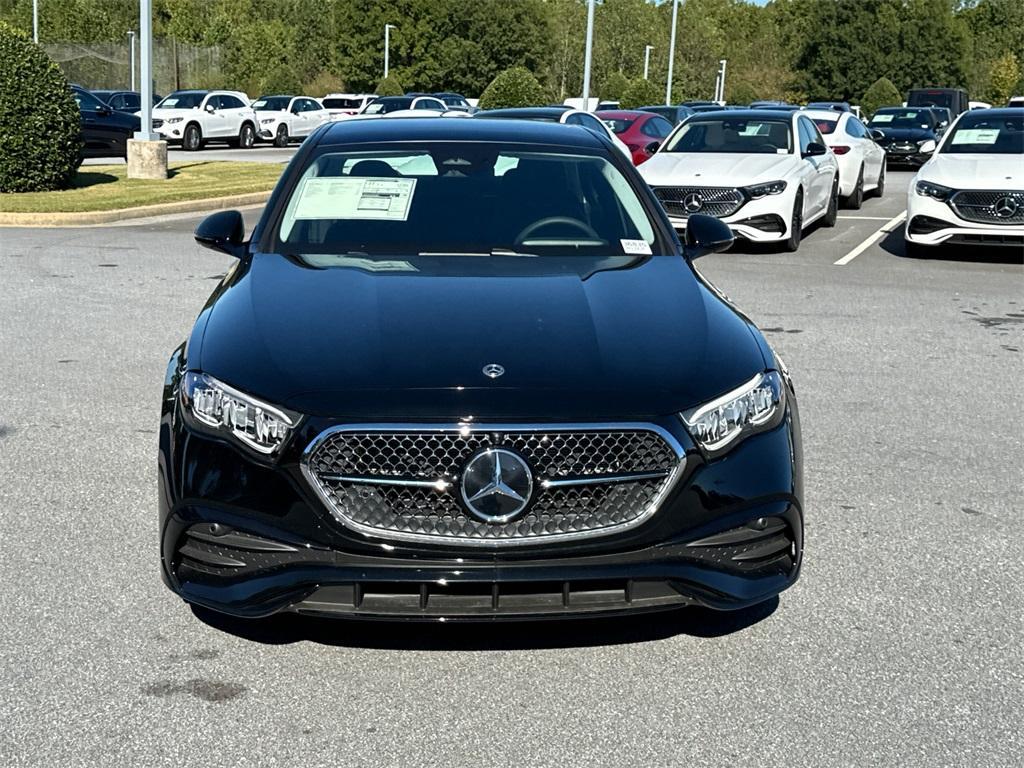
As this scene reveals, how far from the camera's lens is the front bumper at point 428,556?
3.60m

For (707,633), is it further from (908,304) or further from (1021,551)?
(908,304)

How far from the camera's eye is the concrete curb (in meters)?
16.3

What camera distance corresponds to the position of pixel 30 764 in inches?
130

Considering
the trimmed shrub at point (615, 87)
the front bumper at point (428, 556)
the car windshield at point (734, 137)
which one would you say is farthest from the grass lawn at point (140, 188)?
the trimmed shrub at point (615, 87)

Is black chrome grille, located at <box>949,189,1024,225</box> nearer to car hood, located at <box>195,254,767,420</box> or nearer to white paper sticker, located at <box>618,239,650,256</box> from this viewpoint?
white paper sticker, located at <box>618,239,650,256</box>

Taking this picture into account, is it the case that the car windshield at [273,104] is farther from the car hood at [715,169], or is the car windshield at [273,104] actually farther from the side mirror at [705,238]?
the side mirror at [705,238]

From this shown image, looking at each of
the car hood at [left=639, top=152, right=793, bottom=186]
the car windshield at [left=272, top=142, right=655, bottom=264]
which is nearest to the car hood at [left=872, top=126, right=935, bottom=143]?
the car hood at [left=639, top=152, right=793, bottom=186]

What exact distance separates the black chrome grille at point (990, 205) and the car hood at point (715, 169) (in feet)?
6.14

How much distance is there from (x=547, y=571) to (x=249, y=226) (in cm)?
1386

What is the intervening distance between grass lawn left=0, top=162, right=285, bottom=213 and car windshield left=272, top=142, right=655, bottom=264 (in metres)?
12.4

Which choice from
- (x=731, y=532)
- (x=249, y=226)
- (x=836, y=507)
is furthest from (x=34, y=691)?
(x=249, y=226)

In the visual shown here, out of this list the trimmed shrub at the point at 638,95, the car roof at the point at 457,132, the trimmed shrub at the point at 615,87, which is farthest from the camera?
the trimmed shrub at the point at 615,87

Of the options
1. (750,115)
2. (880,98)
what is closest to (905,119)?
(750,115)

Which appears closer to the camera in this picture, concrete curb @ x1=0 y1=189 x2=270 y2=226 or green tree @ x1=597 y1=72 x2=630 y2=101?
concrete curb @ x1=0 y1=189 x2=270 y2=226
